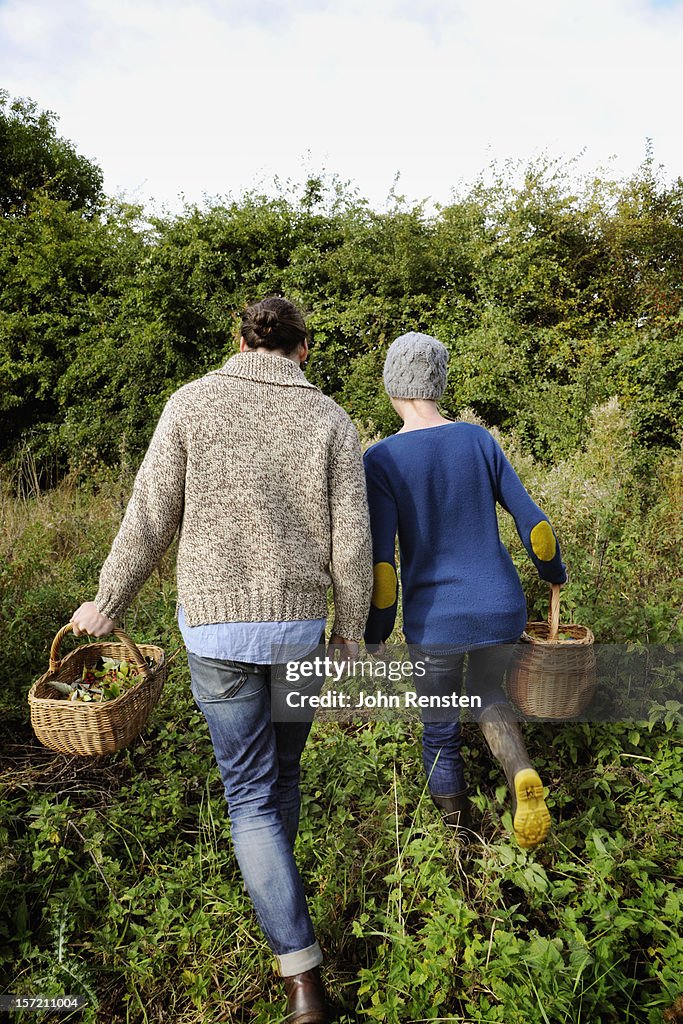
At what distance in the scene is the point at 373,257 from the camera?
9.28m

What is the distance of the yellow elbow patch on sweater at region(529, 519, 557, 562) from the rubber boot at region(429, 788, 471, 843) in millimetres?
819

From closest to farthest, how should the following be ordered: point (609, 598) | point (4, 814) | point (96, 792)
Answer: point (4, 814), point (96, 792), point (609, 598)

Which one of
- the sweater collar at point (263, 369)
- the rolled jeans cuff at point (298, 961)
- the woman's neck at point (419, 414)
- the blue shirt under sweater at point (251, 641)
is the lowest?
the rolled jeans cuff at point (298, 961)

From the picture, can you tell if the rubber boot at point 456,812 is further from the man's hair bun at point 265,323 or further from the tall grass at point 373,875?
the man's hair bun at point 265,323

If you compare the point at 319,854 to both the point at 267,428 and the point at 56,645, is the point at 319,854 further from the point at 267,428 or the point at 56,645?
the point at 267,428

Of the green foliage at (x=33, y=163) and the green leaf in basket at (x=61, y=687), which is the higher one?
the green foliage at (x=33, y=163)

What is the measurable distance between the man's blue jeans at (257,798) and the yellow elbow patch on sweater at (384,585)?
0.48 metres

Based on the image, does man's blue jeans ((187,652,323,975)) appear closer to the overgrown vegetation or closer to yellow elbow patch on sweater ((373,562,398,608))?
the overgrown vegetation

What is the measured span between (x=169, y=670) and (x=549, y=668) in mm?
1931

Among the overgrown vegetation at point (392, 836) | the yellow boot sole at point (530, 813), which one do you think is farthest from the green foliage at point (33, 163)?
the yellow boot sole at point (530, 813)

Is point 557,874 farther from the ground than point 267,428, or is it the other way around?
point 267,428

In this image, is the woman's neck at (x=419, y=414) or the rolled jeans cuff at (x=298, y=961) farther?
the woman's neck at (x=419, y=414)

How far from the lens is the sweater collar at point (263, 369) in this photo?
1.90m

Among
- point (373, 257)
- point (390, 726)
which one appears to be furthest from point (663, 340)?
point (390, 726)
